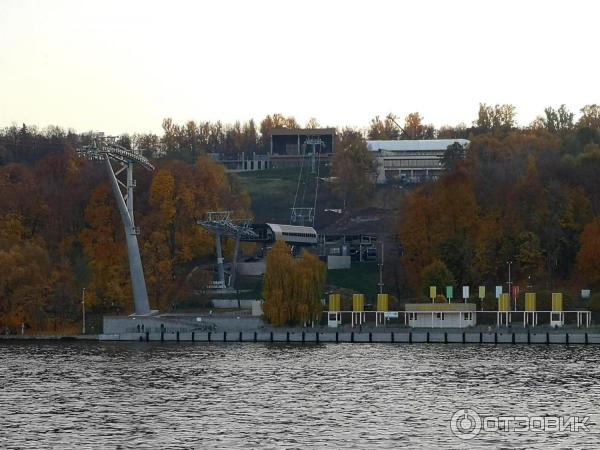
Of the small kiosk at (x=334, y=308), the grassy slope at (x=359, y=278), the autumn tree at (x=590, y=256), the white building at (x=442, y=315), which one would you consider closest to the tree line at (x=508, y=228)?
the autumn tree at (x=590, y=256)

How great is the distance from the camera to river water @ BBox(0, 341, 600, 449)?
222 feet

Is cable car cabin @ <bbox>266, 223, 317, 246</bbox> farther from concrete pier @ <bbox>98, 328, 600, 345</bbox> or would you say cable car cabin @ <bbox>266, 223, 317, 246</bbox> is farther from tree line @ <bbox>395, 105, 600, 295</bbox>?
concrete pier @ <bbox>98, 328, 600, 345</bbox>

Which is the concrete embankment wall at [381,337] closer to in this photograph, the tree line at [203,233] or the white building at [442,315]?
the white building at [442,315]

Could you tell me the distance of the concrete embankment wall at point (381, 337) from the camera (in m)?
126

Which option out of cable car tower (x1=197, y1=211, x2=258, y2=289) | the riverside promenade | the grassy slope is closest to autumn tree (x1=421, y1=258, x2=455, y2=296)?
the grassy slope

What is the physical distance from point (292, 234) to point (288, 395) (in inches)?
3636

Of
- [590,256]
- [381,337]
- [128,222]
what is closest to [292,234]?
[128,222]

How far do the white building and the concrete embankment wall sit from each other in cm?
484

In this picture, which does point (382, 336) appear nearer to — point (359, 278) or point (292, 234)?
point (359, 278)

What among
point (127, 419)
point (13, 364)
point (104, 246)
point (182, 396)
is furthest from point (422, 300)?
point (127, 419)

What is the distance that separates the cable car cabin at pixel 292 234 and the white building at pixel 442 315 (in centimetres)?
3616

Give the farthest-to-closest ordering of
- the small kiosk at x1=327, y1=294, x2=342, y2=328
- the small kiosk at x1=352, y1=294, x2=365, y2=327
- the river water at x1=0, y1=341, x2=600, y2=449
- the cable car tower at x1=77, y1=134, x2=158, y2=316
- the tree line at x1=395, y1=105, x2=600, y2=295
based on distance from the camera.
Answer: the tree line at x1=395, y1=105, x2=600, y2=295
the cable car tower at x1=77, y1=134, x2=158, y2=316
the small kiosk at x1=352, y1=294, x2=365, y2=327
the small kiosk at x1=327, y1=294, x2=342, y2=328
the river water at x1=0, y1=341, x2=600, y2=449

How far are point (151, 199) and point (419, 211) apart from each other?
28317mm

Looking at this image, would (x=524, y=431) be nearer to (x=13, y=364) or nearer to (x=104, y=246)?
(x=13, y=364)
